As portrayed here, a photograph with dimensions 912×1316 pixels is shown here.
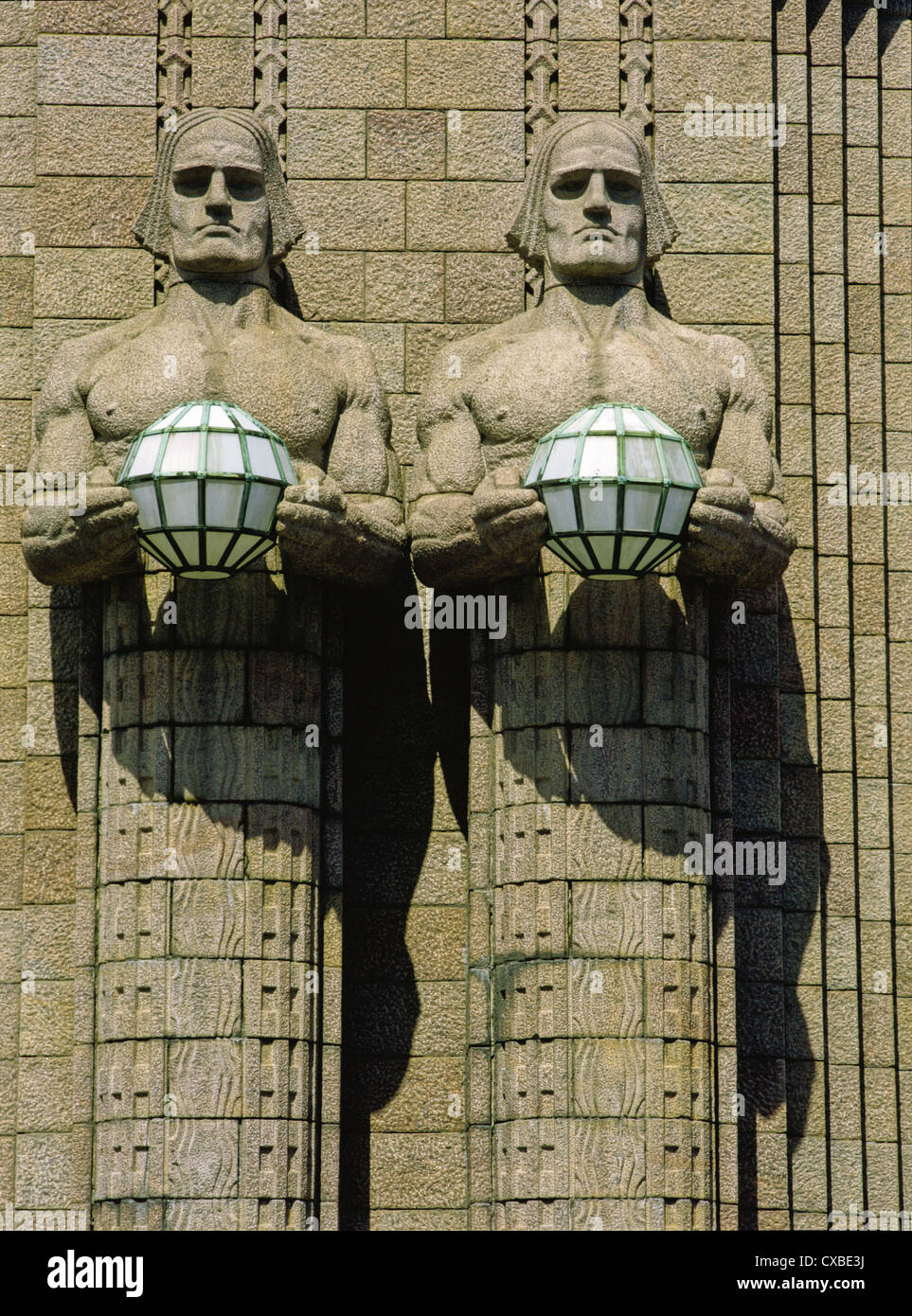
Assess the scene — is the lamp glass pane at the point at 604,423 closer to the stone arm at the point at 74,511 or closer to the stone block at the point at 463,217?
the stone block at the point at 463,217

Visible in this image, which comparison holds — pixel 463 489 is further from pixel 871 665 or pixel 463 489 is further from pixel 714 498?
pixel 871 665

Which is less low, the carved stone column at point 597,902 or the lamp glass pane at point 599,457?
the lamp glass pane at point 599,457

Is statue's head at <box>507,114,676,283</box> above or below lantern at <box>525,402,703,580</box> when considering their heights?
above

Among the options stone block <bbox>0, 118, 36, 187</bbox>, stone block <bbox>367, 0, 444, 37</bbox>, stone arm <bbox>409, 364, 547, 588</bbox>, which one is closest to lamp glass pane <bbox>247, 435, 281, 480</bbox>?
stone arm <bbox>409, 364, 547, 588</bbox>

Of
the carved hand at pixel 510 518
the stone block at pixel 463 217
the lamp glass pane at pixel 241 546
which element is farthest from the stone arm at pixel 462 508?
the stone block at pixel 463 217

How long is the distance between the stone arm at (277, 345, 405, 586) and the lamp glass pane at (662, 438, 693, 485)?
171 centimetres

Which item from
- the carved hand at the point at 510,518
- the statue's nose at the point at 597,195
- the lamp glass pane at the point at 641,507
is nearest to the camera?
the lamp glass pane at the point at 641,507

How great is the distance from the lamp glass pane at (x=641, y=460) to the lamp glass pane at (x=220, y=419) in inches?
85.0

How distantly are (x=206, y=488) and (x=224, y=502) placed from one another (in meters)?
0.12

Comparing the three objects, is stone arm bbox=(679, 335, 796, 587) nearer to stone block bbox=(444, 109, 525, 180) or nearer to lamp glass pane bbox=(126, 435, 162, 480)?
stone block bbox=(444, 109, 525, 180)

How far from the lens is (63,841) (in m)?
17.5

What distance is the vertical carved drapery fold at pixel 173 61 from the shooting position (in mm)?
18297

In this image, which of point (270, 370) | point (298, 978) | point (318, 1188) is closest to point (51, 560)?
point (270, 370)

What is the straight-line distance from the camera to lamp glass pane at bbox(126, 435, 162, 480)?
53.0 ft
